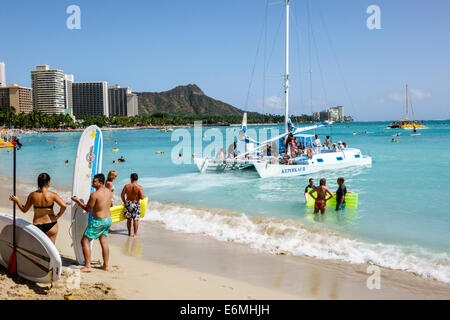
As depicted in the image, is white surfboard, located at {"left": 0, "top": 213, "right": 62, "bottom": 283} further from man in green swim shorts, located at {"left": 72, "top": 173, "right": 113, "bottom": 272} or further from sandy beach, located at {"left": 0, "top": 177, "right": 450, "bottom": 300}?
man in green swim shorts, located at {"left": 72, "top": 173, "right": 113, "bottom": 272}

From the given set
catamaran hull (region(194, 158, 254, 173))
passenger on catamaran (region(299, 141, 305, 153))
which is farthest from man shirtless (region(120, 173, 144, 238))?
passenger on catamaran (region(299, 141, 305, 153))

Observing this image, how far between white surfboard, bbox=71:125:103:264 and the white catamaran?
13.5m

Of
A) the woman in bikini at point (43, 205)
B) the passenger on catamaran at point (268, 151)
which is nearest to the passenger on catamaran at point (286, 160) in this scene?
the passenger on catamaran at point (268, 151)

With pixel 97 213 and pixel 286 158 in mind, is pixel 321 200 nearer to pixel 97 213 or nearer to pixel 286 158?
pixel 97 213

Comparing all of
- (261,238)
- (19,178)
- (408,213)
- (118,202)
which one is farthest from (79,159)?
(19,178)

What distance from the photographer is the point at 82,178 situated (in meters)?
5.74

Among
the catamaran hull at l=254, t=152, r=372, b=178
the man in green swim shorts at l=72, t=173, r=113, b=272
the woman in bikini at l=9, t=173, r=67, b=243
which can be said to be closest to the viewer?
the woman in bikini at l=9, t=173, r=67, b=243

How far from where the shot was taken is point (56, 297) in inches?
178

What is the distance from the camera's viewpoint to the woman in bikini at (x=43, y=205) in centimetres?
514

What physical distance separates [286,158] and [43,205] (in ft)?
52.5

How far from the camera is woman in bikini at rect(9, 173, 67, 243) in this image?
5.14 meters

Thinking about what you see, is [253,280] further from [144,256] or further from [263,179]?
[263,179]

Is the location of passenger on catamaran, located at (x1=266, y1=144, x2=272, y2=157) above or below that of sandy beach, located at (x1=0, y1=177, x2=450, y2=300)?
above
